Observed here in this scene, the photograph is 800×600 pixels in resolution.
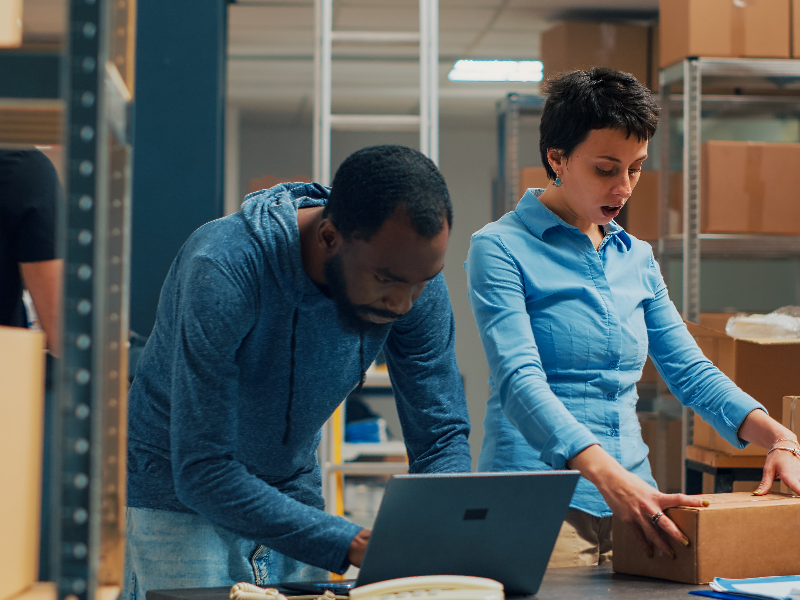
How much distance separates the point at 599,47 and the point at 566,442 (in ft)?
9.28

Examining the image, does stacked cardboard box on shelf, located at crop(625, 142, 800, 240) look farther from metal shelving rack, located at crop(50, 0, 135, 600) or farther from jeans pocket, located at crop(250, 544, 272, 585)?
metal shelving rack, located at crop(50, 0, 135, 600)

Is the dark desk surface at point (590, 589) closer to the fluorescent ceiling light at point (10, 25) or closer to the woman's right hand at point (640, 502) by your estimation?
the woman's right hand at point (640, 502)

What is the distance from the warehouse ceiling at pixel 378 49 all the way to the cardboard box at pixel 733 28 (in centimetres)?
126

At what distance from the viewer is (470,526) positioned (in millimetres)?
920

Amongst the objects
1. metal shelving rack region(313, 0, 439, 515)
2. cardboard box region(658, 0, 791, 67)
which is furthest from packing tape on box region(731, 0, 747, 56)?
metal shelving rack region(313, 0, 439, 515)

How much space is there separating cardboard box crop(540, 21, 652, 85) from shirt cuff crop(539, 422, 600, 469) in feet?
8.80

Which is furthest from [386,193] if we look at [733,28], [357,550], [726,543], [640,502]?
[733,28]

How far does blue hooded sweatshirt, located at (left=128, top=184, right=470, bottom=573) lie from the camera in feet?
3.15

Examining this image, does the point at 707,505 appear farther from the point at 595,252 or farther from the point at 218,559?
the point at 218,559

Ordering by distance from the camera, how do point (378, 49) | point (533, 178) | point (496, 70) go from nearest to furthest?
1. point (533, 178)
2. point (378, 49)
3. point (496, 70)

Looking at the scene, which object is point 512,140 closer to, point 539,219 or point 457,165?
point 539,219

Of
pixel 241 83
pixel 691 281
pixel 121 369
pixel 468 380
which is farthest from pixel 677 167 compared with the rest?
pixel 121 369

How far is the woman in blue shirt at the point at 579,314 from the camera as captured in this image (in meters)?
1.27

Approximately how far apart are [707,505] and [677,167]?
11.8 feet
